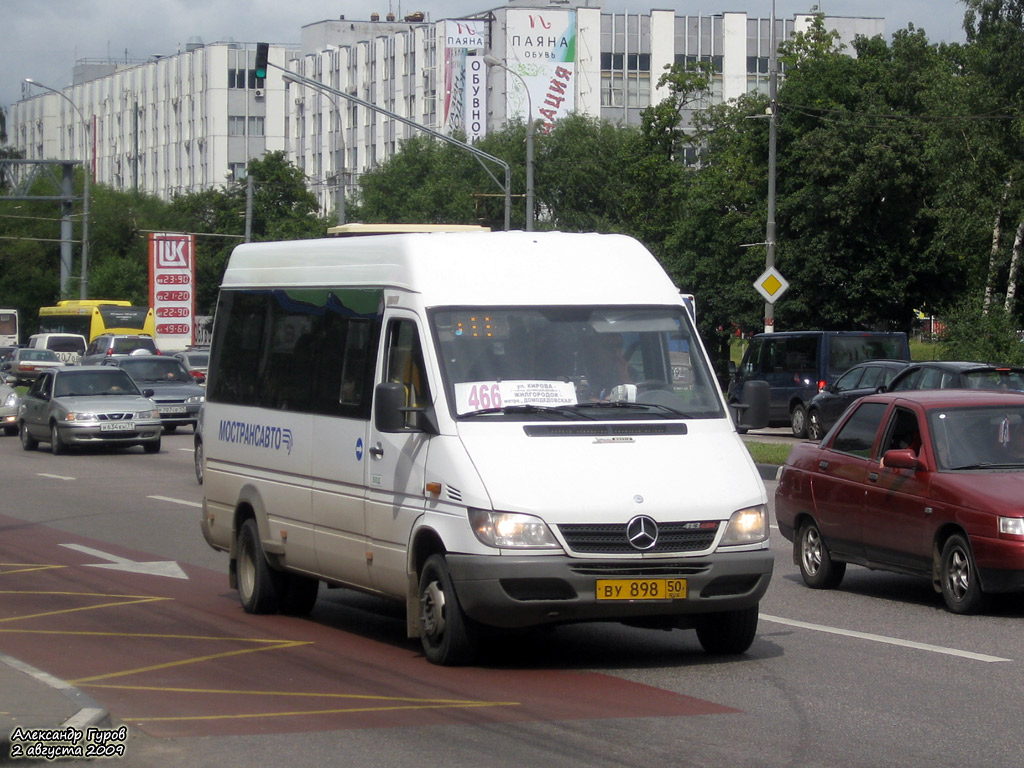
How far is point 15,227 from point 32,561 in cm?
8792

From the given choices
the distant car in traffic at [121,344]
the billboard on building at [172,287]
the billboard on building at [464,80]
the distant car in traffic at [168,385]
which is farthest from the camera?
the billboard on building at [464,80]

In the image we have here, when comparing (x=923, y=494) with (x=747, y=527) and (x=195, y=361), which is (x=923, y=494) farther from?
(x=195, y=361)

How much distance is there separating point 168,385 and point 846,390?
15500mm

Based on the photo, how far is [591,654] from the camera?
9.22 m

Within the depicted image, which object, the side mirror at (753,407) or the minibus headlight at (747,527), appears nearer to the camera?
the minibus headlight at (747,527)

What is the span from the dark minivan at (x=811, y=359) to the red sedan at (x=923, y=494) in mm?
20959

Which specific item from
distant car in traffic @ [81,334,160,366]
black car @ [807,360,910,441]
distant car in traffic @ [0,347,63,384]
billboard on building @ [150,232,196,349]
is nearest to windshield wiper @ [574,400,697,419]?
black car @ [807,360,910,441]

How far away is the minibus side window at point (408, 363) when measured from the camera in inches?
351

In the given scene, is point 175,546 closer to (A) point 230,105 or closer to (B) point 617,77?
(B) point 617,77

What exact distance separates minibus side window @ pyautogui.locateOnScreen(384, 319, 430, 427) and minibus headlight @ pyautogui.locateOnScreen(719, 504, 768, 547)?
1793 millimetres

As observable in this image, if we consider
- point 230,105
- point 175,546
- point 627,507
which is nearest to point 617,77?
point 230,105

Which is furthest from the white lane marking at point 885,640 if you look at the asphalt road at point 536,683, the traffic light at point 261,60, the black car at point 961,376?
the traffic light at point 261,60

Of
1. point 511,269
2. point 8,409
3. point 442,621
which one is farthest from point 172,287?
point 442,621

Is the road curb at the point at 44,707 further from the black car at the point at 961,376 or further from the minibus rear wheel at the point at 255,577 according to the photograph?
the black car at the point at 961,376
